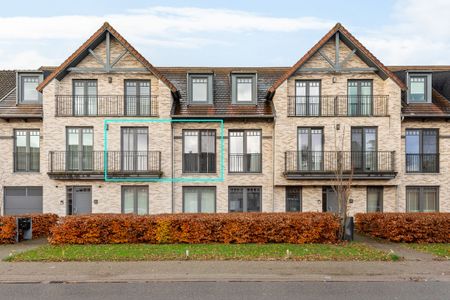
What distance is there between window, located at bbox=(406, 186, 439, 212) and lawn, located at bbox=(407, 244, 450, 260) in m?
7.69

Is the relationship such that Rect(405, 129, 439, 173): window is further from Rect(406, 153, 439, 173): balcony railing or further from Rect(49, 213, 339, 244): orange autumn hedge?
Rect(49, 213, 339, 244): orange autumn hedge

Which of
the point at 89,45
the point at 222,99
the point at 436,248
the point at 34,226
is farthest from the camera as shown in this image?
the point at 222,99

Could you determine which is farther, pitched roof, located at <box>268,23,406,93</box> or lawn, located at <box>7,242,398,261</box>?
pitched roof, located at <box>268,23,406,93</box>

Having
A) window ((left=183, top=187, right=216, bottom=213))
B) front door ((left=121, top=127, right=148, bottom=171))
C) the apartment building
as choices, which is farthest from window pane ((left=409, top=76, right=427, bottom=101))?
front door ((left=121, top=127, right=148, bottom=171))

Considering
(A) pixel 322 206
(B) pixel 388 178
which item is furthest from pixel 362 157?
(A) pixel 322 206

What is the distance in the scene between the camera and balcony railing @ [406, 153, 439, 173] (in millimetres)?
22500

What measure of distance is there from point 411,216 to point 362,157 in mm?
5920

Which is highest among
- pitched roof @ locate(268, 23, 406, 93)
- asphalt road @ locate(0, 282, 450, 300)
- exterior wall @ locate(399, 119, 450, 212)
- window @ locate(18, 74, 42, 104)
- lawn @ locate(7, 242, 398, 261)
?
pitched roof @ locate(268, 23, 406, 93)

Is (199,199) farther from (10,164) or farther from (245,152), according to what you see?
(10,164)

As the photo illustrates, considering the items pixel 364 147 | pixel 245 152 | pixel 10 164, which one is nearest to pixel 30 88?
pixel 10 164

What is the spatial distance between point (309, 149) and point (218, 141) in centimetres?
450

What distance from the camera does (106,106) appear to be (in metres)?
21.9

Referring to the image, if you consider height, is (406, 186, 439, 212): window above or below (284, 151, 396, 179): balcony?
below

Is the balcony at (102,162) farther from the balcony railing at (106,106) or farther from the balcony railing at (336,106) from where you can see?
the balcony railing at (336,106)
